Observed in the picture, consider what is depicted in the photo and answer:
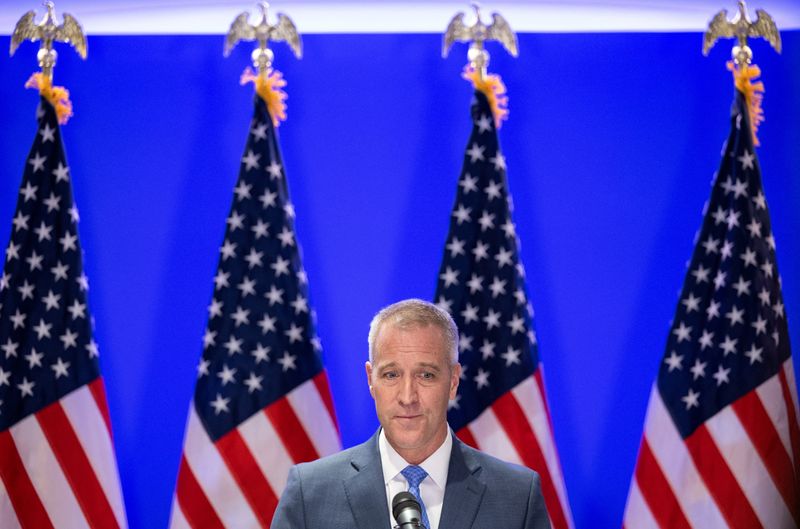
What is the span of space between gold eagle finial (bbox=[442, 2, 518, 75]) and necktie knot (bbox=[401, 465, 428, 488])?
2374 mm

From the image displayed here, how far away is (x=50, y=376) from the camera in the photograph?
13.7 feet

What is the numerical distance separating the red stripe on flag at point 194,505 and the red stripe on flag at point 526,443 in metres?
1.24

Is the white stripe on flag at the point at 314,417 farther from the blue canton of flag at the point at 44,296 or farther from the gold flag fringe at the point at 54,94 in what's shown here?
the gold flag fringe at the point at 54,94

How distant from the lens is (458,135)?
15.8 ft

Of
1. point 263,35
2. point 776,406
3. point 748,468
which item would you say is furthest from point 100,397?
point 776,406

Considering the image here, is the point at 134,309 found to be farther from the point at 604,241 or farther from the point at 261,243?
the point at 604,241

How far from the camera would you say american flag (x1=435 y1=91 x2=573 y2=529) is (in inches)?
164

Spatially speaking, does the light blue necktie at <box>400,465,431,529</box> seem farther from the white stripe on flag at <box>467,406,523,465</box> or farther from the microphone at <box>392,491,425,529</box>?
the white stripe on flag at <box>467,406,523,465</box>

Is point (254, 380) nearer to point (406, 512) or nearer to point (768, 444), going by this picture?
point (768, 444)

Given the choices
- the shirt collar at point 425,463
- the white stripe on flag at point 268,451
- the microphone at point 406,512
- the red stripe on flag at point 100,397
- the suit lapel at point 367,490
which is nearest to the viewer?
the microphone at point 406,512

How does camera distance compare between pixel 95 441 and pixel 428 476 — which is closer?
pixel 428 476

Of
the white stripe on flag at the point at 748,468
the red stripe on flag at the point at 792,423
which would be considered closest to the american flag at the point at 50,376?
the white stripe on flag at the point at 748,468

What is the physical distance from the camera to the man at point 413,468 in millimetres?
2424

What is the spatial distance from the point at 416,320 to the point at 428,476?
388 mm
